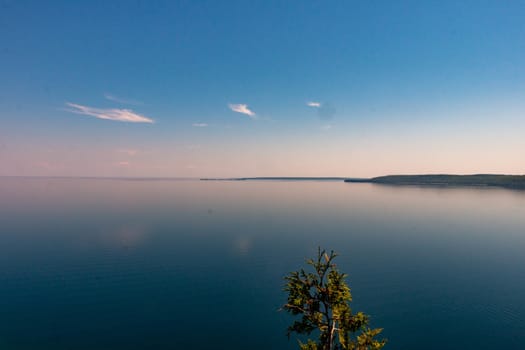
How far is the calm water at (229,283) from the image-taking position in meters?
35.4

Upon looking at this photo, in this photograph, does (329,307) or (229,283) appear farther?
(229,283)

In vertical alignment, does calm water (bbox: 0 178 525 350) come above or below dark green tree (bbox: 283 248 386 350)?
below

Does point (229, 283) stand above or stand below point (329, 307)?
below

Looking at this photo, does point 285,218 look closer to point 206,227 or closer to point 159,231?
point 206,227

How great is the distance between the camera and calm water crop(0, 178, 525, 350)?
35.4 meters

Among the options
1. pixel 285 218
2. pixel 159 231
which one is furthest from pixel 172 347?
pixel 285 218

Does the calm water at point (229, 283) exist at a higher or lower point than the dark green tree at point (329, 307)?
lower

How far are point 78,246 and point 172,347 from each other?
55269 millimetres

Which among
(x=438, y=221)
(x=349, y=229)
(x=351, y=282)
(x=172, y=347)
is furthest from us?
(x=438, y=221)

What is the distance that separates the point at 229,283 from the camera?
168 feet

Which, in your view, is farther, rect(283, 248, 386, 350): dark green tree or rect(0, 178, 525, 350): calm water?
rect(0, 178, 525, 350): calm water

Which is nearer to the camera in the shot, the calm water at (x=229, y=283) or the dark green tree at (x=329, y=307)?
the dark green tree at (x=329, y=307)

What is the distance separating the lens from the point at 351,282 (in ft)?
168

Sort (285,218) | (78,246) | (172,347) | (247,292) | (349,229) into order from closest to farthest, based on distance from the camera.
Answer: (172,347) → (247,292) → (78,246) → (349,229) → (285,218)
